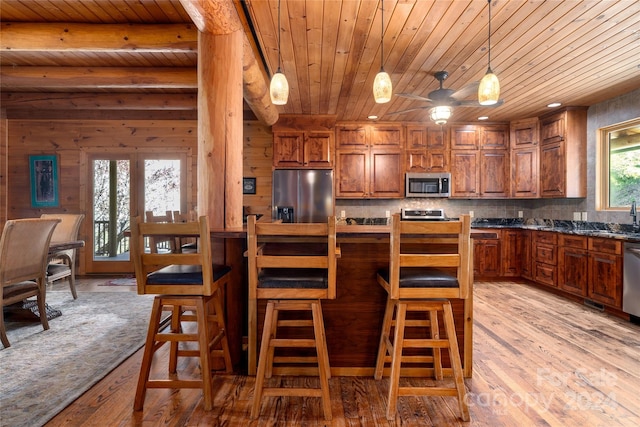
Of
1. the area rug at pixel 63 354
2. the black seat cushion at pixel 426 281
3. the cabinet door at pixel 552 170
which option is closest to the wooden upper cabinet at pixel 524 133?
the cabinet door at pixel 552 170

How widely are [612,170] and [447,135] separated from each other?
2205 mm

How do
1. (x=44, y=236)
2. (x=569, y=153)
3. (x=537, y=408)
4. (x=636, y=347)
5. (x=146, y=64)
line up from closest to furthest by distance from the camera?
(x=537, y=408)
(x=636, y=347)
(x=44, y=236)
(x=146, y=64)
(x=569, y=153)

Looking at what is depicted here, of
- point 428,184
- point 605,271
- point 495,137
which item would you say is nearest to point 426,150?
point 428,184

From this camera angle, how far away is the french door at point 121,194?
18.2 feet

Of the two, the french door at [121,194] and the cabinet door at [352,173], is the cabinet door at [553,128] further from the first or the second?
the french door at [121,194]

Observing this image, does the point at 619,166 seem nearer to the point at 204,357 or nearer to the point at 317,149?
the point at 317,149

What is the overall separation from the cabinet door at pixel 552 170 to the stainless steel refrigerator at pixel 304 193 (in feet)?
10.7

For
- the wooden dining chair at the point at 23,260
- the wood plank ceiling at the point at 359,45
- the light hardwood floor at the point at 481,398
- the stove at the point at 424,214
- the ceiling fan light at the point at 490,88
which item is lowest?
the light hardwood floor at the point at 481,398

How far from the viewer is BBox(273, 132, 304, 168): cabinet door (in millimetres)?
5223

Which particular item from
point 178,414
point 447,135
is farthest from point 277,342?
point 447,135

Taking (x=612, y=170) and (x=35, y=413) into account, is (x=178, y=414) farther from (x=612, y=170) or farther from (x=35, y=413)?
(x=612, y=170)

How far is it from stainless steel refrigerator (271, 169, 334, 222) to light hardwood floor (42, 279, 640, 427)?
2953mm

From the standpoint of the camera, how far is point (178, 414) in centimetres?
180

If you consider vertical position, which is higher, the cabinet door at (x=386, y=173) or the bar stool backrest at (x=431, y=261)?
the cabinet door at (x=386, y=173)
